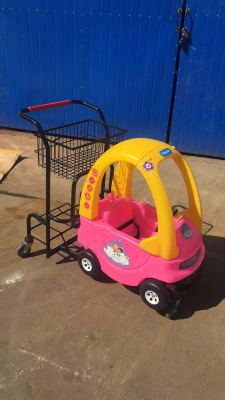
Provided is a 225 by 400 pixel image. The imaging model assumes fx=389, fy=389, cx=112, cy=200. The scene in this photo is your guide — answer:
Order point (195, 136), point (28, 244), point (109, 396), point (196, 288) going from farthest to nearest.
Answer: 1. point (195, 136)
2. point (28, 244)
3. point (196, 288)
4. point (109, 396)

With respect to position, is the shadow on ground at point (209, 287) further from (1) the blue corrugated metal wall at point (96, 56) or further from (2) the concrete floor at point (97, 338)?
(1) the blue corrugated metal wall at point (96, 56)

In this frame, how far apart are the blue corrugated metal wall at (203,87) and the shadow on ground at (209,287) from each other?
9.28 ft

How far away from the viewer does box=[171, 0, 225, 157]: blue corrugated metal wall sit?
5.85 meters

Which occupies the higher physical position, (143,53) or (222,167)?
(143,53)

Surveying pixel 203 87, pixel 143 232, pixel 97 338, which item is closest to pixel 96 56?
pixel 203 87

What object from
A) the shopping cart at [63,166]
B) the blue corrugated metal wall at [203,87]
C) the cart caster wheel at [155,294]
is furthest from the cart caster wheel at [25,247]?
the blue corrugated metal wall at [203,87]

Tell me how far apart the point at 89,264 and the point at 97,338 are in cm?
74

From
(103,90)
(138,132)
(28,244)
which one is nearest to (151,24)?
(103,90)

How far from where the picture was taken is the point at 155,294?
10.4 ft

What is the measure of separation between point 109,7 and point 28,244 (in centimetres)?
422

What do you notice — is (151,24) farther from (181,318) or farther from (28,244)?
(181,318)

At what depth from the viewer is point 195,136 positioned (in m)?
6.67

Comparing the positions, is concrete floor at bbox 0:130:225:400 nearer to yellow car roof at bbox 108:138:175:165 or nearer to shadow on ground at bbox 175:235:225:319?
shadow on ground at bbox 175:235:225:319

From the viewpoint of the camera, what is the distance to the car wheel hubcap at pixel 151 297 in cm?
319
